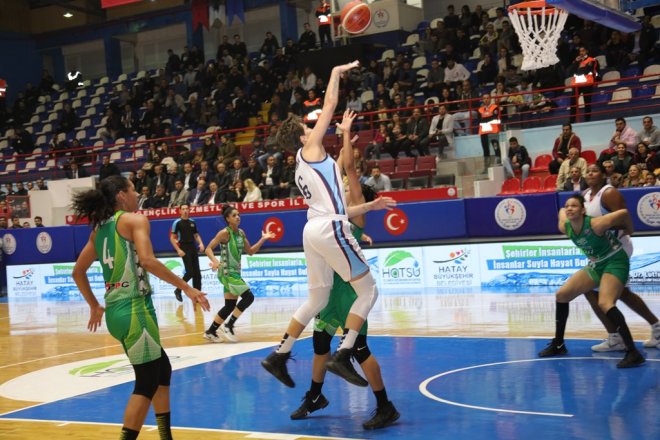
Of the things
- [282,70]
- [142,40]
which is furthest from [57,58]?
[282,70]

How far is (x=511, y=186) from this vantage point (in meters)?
18.8

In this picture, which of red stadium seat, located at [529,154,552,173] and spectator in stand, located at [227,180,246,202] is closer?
red stadium seat, located at [529,154,552,173]

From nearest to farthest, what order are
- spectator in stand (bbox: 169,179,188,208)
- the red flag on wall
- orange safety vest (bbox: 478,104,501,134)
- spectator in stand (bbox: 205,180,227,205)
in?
orange safety vest (bbox: 478,104,501,134) < spectator in stand (bbox: 205,180,227,205) < spectator in stand (bbox: 169,179,188,208) < the red flag on wall

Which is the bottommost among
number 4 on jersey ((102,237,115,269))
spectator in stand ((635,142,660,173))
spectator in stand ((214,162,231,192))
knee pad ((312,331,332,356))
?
knee pad ((312,331,332,356))

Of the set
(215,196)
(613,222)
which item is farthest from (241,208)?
(613,222)

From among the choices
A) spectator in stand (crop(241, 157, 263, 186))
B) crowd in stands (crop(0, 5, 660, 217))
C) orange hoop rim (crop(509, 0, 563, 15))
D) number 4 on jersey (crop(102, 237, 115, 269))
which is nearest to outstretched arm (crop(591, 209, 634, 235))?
number 4 on jersey (crop(102, 237, 115, 269))

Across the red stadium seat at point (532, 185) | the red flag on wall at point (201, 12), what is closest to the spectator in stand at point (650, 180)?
the red stadium seat at point (532, 185)

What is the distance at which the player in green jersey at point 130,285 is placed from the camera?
5.38 meters

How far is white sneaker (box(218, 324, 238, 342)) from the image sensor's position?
38.2ft

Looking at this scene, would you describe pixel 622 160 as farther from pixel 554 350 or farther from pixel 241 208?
pixel 241 208

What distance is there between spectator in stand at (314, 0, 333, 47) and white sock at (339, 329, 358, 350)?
20921 millimetres

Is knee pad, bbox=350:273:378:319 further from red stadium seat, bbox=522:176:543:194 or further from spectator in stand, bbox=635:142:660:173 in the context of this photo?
red stadium seat, bbox=522:176:543:194

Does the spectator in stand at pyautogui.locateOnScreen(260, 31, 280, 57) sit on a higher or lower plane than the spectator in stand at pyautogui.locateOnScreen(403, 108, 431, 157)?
higher

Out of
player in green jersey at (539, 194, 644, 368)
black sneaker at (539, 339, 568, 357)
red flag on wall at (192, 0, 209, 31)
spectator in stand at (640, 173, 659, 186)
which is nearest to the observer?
player in green jersey at (539, 194, 644, 368)
